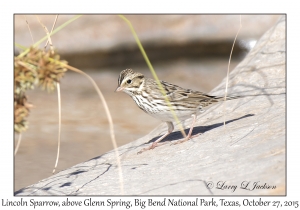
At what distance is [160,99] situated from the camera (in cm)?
705

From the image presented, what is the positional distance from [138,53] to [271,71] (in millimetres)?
6790

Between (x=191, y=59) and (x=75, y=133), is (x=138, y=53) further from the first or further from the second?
(x=75, y=133)

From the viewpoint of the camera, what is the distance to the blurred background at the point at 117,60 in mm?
10274

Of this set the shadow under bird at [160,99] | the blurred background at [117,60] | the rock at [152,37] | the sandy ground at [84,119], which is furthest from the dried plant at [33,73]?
the rock at [152,37]

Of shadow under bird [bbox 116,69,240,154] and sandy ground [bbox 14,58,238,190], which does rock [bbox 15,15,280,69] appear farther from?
shadow under bird [bbox 116,69,240,154]

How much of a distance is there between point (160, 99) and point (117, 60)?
759cm

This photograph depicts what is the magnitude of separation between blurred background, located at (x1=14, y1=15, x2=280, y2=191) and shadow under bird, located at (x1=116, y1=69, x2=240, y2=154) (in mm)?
2283

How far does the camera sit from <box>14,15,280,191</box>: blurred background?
1027cm

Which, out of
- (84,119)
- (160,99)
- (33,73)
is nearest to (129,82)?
(160,99)

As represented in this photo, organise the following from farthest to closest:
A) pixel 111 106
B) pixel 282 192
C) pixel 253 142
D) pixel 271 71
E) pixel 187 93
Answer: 1. pixel 111 106
2. pixel 271 71
3. pixel 187 93
4. pixel 253 142
5. pixel 282 192

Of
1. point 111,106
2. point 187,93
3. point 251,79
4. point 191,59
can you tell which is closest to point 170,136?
point 187,93

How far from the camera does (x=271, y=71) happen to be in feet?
27.8

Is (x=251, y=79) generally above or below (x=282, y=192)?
above

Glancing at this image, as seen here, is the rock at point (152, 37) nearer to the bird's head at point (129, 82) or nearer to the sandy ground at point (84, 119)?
the sandy ground at point (84, 119)
